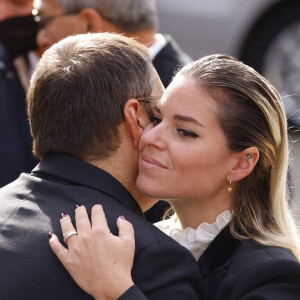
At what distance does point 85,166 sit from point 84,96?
237 millimetres

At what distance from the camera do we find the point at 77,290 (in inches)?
92.2

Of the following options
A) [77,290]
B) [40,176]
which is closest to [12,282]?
[77,290]

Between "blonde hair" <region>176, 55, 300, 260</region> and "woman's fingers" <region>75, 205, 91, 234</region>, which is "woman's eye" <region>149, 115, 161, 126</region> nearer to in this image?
"blonde hair" <region>176, 55, 300, 260</region>

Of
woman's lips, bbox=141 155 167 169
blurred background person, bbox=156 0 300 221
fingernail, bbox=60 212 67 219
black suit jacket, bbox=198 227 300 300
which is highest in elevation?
woman's lips, bbox=141 155 167 169

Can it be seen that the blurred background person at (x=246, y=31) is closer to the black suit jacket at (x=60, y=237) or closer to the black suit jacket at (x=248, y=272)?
the black suit jacket at (x=248, y=272)

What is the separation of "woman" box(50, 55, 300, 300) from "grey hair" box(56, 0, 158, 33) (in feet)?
6.42

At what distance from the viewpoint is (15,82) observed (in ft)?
15.4

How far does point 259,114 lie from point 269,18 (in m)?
5.54

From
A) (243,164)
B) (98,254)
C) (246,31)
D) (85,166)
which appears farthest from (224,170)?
(246,31)

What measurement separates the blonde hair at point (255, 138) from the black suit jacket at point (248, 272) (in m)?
0.06

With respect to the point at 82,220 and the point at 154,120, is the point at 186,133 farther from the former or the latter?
the point at 82,220

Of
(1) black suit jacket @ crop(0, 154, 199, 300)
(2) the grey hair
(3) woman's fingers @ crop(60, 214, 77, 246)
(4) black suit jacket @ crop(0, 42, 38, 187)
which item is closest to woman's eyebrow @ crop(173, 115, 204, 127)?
(1) black suit jacket @ crop(0, 154, 199, 300)

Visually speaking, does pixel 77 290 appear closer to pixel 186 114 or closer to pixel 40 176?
pixel 40 176

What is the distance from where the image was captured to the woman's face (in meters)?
2.70
